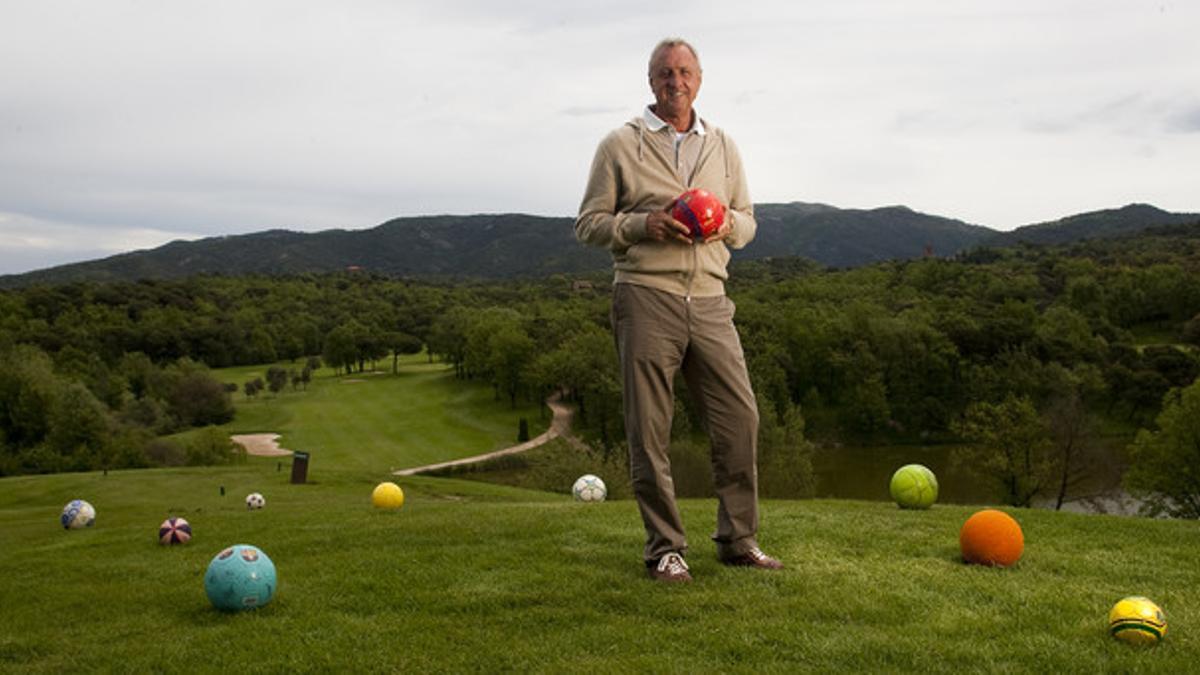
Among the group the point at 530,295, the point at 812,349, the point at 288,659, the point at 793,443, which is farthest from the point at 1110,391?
the point at 530,295

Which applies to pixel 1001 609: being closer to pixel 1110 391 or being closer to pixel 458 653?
pixel 458 653

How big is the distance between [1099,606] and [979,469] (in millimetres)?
47273

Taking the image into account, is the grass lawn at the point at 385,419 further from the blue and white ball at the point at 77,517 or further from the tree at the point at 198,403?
the blue and white ball at the point at 77,517

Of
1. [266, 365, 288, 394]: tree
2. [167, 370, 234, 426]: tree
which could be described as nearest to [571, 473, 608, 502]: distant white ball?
[167, 370, 234, 426]: tree

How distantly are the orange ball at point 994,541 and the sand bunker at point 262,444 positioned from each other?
58.6 meters

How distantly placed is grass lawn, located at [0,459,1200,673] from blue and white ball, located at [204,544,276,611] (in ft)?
0.31

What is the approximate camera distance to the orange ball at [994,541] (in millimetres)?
6621

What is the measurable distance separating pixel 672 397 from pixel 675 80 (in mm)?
2246

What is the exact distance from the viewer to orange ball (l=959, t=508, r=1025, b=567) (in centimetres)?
662

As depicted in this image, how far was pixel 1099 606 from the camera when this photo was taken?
544 centimetres

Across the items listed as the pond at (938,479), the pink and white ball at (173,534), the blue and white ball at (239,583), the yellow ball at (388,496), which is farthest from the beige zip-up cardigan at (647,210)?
the pond at (938,479)

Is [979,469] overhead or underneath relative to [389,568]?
underneath

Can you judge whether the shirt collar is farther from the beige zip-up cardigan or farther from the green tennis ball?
the green tennis ball

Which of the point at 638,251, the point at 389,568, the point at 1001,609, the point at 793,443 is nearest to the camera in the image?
the point at 1001,609
